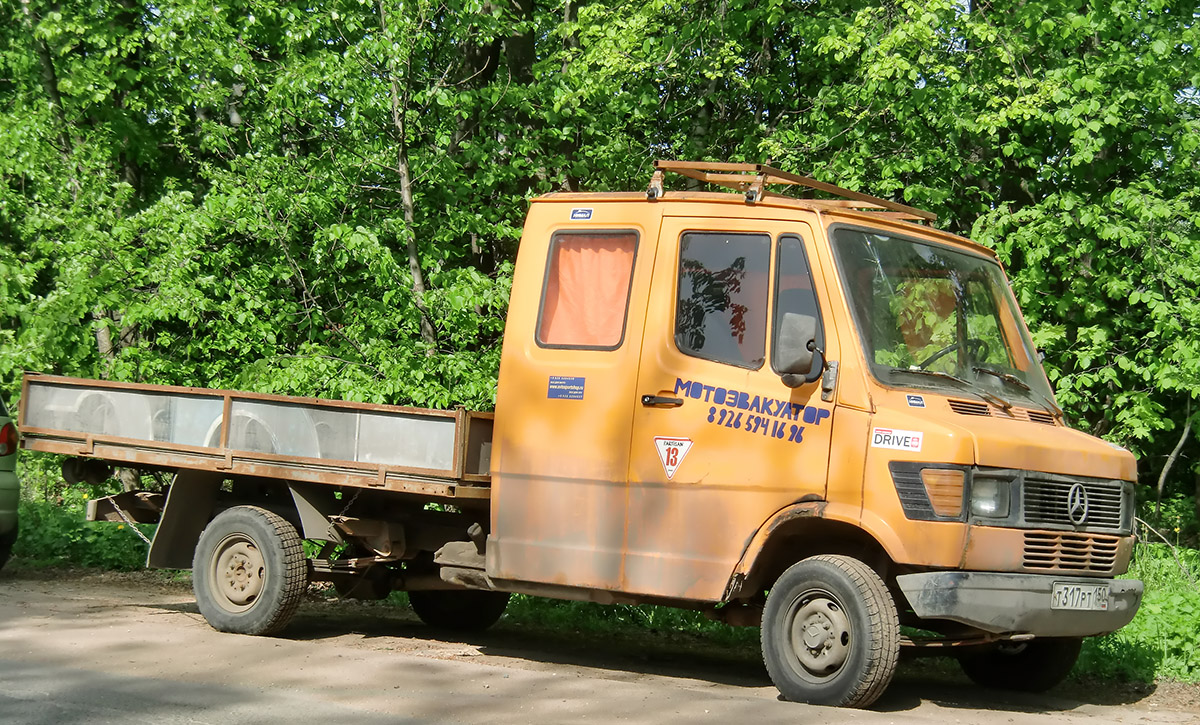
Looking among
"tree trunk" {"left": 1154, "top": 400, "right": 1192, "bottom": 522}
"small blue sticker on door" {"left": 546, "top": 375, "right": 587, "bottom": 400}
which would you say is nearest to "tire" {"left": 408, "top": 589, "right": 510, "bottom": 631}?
"small blue sticker on door" {"left": 546, "top": 375, "right": 587, "bottom": 400}

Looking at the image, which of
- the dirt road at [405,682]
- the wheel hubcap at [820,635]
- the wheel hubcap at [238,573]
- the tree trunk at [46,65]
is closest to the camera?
the dirt road at [405,682]

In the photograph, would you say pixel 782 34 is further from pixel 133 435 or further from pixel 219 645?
pixel 219 645

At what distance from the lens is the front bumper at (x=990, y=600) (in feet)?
21.0

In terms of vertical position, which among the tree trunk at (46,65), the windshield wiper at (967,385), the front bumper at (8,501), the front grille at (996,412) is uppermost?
the tree trunk at (46,65)

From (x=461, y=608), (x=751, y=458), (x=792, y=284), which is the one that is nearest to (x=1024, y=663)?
(x=751, y=458)

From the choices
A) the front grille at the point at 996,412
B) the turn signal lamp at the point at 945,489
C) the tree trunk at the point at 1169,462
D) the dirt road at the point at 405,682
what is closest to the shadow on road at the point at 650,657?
the dirt road at the point at 405,682

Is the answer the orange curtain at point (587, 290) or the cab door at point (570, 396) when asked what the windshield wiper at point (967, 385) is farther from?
the orange curtain at point (587, 290)

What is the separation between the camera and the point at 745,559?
6.93 metres

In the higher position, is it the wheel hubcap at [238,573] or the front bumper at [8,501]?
the front bumper at [8,501]

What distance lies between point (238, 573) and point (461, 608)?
172 cm

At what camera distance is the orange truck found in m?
6.55

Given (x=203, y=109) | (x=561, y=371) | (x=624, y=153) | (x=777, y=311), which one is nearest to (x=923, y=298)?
(x=777, y=311)

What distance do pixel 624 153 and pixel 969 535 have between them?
755 cm

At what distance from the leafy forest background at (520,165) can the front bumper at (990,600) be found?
533 centimetres
